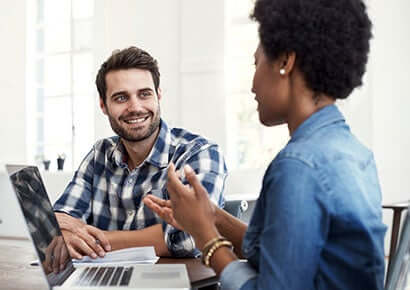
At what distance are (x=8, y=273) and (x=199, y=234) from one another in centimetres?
76

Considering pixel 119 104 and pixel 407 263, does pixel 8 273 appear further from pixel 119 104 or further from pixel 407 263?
pixel 407 263

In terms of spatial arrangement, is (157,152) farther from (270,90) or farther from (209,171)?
(270,90)

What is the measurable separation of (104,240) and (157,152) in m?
0.42

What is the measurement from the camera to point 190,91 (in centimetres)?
509

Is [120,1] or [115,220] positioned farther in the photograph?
[120,1]

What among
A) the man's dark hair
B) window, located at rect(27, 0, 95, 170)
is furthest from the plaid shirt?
window, located at rect(27, 0, 95, 170)

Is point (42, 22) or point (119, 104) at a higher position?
point (42, 22)

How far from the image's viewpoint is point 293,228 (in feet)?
2.94

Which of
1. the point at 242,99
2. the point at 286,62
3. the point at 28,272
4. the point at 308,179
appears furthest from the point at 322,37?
the point at 242,99

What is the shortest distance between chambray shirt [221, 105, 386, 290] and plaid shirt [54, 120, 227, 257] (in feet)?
2.74

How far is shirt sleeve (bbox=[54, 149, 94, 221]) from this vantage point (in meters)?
2.05

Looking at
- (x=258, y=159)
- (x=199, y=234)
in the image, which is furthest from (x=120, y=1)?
(x=199, y=234)

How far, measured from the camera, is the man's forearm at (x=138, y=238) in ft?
5.68

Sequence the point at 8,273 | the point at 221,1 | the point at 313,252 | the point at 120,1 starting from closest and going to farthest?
the point at 313,252
the point at 8,273
the point at 221,1
the point at 120,1
